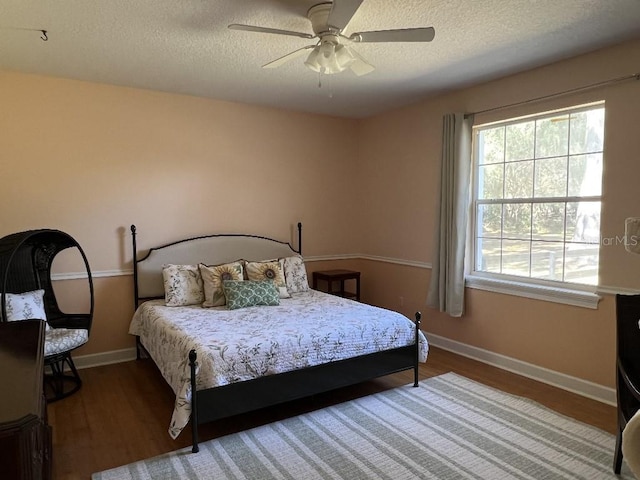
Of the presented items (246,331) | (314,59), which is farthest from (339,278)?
(314,59)

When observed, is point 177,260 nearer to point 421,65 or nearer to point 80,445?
point 80,445

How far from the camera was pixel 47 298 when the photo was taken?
3621mm

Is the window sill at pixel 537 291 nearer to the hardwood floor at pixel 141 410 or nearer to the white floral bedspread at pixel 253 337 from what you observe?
the hardwood floor at pixel 141 410

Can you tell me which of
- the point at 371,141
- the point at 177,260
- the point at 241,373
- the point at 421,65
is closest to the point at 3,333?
the point at 241,373

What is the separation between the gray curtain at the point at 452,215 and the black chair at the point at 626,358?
1.77 metres

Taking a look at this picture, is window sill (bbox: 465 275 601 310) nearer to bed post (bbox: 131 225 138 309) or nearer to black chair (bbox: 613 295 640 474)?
black chair (bbox: 613 295 640 474)

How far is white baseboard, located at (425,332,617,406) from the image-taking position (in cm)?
319

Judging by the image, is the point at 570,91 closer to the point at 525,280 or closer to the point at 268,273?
the point at 525,280

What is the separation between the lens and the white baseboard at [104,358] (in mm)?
3902

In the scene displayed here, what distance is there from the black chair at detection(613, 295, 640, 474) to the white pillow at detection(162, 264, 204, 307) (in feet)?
10.4

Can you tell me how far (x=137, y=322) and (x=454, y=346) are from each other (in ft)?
10.0

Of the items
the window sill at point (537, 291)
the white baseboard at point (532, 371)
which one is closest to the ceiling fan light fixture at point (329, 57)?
the window sill at point (537, 291)

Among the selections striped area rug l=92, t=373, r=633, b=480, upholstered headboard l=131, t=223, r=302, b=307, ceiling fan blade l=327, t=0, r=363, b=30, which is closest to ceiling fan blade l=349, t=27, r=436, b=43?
ceiling fan blade l=327, t=0, r=363, b=30

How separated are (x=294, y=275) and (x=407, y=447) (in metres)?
2.28
